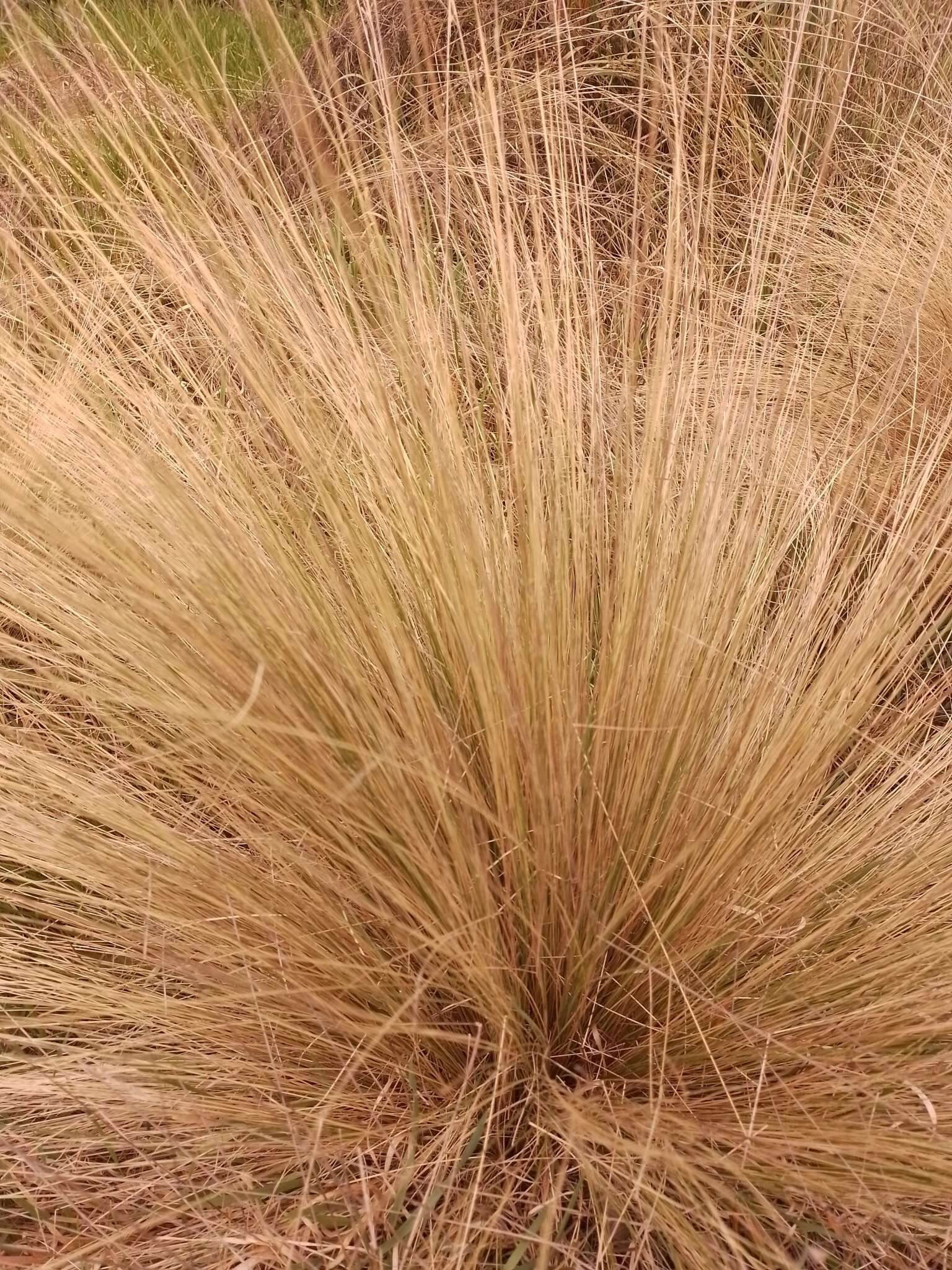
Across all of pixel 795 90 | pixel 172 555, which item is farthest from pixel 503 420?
pixel 795 90

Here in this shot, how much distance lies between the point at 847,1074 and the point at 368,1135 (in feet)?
1.32

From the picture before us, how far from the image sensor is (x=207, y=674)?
0.99 m

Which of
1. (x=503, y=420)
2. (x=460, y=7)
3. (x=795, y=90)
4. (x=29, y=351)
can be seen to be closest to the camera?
(x=503, y=420)

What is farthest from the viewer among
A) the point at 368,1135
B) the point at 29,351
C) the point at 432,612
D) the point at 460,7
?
the point at 460,7

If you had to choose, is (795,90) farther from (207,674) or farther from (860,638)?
(207,674)

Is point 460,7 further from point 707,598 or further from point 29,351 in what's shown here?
point 707,598

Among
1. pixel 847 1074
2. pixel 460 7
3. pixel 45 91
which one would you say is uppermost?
pixel 460 7

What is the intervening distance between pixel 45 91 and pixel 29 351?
97cm

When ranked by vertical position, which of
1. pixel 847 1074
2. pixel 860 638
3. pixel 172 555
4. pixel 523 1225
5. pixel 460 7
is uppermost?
pixel 460 7

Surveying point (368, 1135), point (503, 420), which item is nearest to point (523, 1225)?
point (368, 1135)

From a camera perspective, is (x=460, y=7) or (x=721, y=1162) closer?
(x=721, y=1162)

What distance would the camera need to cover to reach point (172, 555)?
105 cm

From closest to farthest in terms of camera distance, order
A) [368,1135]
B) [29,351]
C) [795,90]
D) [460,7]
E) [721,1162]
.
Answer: [721,1162]
[368,1135]
[29,351]
[795,90]
[460,7]

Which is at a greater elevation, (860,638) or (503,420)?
(503,420)
